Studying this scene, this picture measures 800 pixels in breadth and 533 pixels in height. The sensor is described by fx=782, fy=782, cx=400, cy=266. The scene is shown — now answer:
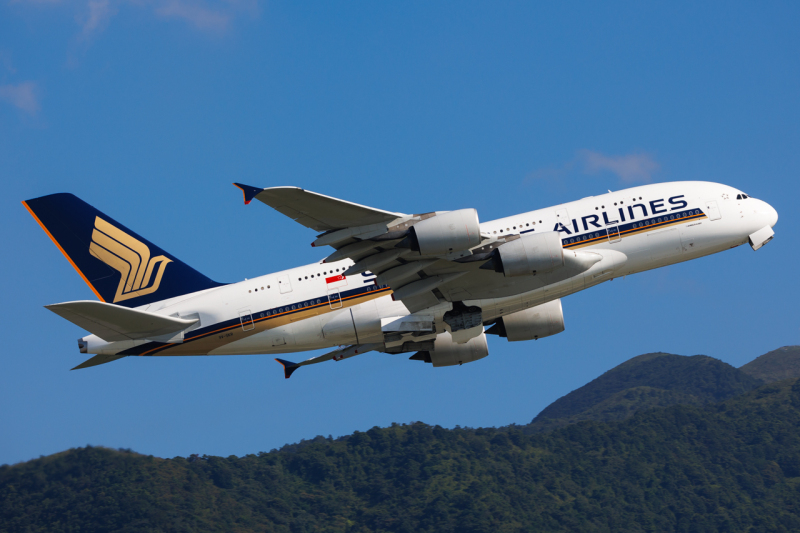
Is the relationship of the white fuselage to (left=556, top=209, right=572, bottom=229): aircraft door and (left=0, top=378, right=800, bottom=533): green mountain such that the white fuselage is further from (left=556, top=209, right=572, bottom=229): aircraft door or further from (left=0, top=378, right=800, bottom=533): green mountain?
(left=0, top=378, right=800, bottom=533): green mountain

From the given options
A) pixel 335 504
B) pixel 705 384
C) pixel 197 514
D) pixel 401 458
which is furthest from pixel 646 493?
pixel 705 384

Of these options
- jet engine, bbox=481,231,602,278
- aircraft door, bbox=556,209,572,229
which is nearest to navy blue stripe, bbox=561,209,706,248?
aircraft door, bbox=556,209,572,229

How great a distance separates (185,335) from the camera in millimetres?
34438

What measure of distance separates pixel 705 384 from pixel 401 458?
10935 cm

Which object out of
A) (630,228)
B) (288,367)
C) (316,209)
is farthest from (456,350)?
(316,209)

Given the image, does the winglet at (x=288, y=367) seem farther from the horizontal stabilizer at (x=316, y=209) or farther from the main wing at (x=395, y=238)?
the horizontal stabilizer at (x=316, y=209)

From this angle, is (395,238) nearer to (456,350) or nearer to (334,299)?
(334,299)

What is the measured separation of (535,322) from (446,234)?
10816 millimetres

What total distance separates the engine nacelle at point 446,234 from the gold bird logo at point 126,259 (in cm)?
1440

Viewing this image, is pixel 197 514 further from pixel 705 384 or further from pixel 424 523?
pixel 705 384

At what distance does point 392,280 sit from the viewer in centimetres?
3180

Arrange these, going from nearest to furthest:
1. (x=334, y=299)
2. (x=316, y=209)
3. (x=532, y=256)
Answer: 1. (x=316, y=209)
2. (x=532, y=256)
3. (x=334, y=299)

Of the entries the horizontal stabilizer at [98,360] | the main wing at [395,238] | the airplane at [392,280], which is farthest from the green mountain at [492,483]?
the main wing at [395,238]

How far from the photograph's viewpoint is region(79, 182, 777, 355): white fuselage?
3394cm
